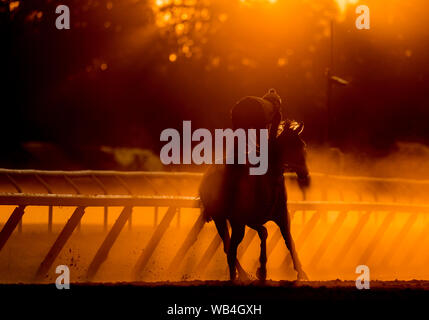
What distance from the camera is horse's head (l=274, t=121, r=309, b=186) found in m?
8.94

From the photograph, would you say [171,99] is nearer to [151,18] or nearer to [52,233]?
[151,18]

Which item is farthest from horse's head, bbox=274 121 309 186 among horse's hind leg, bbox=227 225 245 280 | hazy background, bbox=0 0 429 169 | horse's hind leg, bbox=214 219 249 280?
hazy background, bbox=0 0 429 169

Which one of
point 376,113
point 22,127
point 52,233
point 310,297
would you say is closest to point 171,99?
point 22,127

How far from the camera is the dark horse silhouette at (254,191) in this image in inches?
344

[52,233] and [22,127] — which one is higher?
[22,127]

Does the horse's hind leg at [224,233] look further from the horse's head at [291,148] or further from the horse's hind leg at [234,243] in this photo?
the horse's head at [291,148]

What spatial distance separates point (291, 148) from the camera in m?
8.99

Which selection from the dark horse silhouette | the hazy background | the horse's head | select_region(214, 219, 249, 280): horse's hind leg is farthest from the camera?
the hazy background

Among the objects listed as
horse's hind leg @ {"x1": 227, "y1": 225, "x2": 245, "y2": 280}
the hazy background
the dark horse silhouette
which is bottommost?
horse's hind leg @ {"x1": 227, "y1": 225, "x2": 245, "y2": 280}

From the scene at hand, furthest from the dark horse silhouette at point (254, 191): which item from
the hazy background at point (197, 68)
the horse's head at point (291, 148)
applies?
the hazy background at point (197, 68)

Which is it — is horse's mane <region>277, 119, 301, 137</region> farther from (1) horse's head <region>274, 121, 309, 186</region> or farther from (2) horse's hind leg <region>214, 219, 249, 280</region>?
(2) horse's hind leg <region>214, 219, 249, 280</region>

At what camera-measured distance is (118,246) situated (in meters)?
14.6
